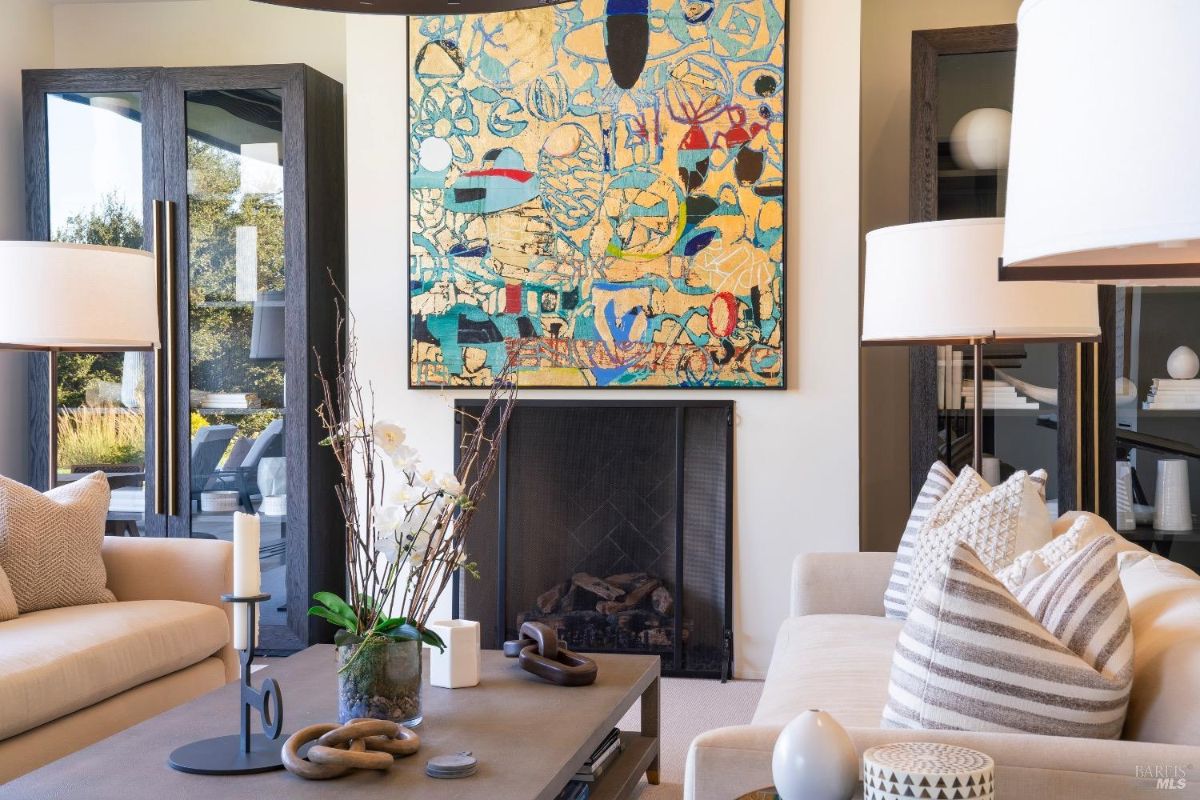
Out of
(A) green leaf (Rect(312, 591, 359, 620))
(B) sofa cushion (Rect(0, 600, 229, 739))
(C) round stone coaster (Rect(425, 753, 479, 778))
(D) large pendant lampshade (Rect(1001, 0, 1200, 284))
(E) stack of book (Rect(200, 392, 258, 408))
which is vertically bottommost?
(B) sofa cushion (Rect(0, 600, 229, 739))

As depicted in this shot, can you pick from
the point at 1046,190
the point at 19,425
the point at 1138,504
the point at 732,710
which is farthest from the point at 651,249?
the point at 1046,190

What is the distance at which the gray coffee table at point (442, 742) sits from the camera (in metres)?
1.89

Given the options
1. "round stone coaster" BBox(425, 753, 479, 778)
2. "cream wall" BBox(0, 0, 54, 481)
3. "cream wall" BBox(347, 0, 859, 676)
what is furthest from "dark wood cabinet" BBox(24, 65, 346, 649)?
"round stone coaster" BBox(425, 753, 479, 778)

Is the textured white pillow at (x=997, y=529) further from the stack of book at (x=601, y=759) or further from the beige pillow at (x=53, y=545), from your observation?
the beige pillow at (x=53, y=545)

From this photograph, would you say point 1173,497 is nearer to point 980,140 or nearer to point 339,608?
point 980,140

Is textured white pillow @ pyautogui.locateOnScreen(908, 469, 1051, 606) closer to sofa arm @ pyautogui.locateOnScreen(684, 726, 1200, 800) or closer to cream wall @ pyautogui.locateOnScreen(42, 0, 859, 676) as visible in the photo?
sofa arm @ pyautogui.locateOnScreen(684, 726, 1200, 800)

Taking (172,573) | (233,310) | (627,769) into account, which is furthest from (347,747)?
(233,310)

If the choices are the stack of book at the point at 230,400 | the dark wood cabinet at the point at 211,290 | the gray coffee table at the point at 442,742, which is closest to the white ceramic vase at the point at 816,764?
the gray coffee table at the point at 442,742

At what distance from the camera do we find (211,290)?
4809 mm

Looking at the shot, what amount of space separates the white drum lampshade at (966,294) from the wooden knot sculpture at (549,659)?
1.14m

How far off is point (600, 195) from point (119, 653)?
7.64 ft

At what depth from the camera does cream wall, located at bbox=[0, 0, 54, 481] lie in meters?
4.99

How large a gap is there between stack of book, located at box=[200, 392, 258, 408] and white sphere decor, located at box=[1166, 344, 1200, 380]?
3509 millimetres

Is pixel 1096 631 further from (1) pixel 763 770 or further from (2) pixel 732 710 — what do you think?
(2) pixel 732 710
